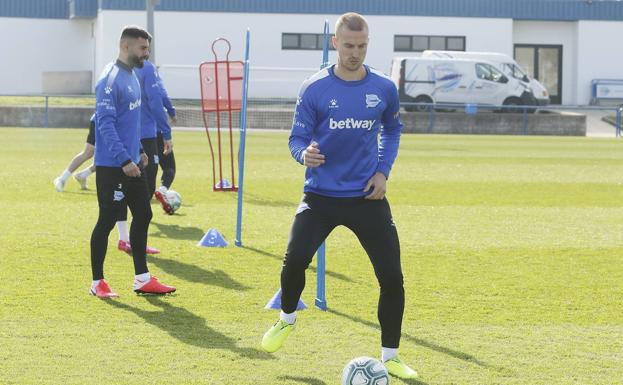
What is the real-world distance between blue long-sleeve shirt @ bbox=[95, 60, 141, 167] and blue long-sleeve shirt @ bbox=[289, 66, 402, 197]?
2301 mm

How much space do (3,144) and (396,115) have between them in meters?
22.4

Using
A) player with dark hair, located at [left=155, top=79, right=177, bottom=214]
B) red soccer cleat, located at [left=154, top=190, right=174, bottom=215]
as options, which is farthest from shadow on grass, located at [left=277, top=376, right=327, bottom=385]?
red soccer cleat, located at [left=154, top=190, right=174, bottom=215]

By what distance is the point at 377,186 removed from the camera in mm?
6305

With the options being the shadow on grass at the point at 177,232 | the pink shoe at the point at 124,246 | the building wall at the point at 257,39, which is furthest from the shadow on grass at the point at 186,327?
the building wall at the point at 257,39

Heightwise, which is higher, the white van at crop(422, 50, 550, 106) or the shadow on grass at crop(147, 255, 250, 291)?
the white van at crop(422, 50, 550, 106)

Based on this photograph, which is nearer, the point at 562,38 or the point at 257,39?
the point at 257,39

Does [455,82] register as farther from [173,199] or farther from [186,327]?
[186,327]

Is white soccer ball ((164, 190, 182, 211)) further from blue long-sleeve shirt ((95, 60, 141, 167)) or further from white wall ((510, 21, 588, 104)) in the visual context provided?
white wall ((510, 21, 588, 104))

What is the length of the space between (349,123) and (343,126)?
37 millimetres

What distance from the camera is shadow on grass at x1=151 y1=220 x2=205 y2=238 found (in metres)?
12.2

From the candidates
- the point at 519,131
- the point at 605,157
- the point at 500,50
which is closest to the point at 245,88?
the point at 605,157

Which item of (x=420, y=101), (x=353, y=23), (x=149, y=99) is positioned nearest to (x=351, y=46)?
(x=353, y=23)

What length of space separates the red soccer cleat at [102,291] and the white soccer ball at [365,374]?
3097mm

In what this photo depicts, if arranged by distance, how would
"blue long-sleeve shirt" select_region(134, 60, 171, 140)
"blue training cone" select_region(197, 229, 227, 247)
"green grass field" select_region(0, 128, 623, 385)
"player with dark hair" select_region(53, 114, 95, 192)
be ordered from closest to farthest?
"green grass field" select_region(0, 128, 623, 385), "blue training cone" select_region(197, 229, 227, 247), "blue long-sleeve shirt" select_region(134, 60, 171, 140), "player with dark hair" select_region(53, 114, 95, 192)
